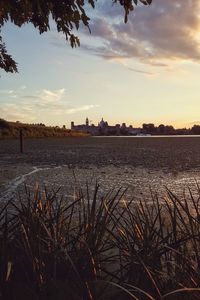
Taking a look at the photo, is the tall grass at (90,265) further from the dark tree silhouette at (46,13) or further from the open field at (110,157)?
the open field at (110,157)

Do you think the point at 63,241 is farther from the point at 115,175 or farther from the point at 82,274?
the point at 115,175

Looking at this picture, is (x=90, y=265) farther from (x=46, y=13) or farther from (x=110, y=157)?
(x=110, y=157)

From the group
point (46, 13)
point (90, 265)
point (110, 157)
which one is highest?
point (46, 13)

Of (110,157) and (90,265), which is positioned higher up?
(90,265)

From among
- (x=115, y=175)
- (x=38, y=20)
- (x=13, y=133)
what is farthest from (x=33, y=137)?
(x=38, y=20)

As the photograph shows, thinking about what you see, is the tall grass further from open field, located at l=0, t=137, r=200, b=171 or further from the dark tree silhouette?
open field, located at l=0, t=137, r=200, b=171

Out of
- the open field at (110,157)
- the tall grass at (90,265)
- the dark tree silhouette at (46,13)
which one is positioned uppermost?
the dark tree silhouette at (46,13)

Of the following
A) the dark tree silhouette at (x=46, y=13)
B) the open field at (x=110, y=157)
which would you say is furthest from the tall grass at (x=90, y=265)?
the open field at (x=110, y=157)

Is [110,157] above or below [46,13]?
below

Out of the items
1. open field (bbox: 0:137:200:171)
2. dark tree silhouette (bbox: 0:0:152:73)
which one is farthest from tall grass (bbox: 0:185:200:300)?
open field (bbox: 0:137:200:171)

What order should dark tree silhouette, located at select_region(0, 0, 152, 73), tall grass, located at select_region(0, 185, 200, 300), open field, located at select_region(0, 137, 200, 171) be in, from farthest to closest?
open field, located at select_region(0, 137, 200, 171)
dark tree silhouette, located at select_region(0, 0, 152, 73)
tall grass, located at select_region(0, 185, 200, 300)

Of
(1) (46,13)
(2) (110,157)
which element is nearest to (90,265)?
(1) (46,13)

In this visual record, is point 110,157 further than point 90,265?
Yes

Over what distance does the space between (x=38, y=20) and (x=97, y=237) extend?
3.27m
